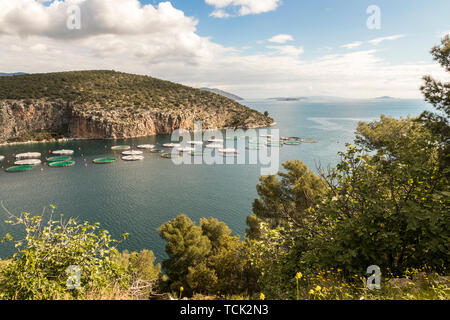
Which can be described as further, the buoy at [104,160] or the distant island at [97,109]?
the distant island at [97,109]

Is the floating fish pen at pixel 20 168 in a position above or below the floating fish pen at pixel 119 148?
below

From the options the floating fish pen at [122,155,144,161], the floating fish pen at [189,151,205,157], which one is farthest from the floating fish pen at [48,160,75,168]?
the floating fish pen at [189,151,205,157]

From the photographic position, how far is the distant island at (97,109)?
9350cm

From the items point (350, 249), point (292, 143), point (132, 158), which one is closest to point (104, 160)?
point (132, 158)

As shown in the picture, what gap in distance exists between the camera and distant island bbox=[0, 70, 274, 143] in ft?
307

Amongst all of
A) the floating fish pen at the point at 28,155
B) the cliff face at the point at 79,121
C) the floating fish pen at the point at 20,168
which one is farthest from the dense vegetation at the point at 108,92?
the floating fish pen at the point at 20,168

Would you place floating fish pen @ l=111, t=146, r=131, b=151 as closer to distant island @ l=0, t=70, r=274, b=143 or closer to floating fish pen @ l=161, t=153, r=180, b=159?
floating fish pen @ l=161, t=153, r=180, b=159

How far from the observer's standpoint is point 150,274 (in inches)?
658

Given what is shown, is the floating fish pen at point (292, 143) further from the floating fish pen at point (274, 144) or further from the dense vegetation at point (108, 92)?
the dense vegetation at point (108, 92)

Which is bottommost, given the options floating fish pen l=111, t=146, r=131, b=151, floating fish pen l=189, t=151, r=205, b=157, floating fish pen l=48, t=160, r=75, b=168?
floating fish pen l=48, t=160, r=75, b=168
